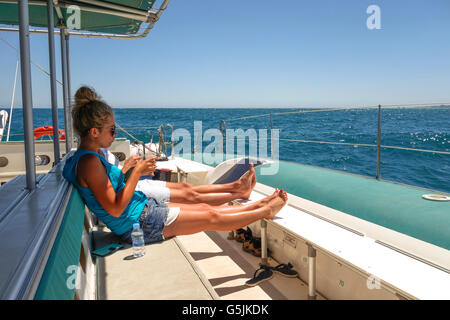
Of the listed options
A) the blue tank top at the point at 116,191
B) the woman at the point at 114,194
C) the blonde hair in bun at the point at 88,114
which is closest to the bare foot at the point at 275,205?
the woman at the point at 114,194

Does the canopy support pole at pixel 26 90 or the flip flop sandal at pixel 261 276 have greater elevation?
the canopy support pole at pixel 26 90

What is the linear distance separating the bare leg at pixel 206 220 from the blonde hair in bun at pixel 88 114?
61 cm

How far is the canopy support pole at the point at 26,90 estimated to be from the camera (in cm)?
117

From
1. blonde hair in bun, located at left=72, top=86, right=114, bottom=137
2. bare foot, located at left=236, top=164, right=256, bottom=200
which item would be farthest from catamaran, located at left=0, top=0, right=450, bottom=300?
blonde hair in bun, located at left=72, top=86, right=114, bottom=137

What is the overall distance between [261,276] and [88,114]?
1445 mm

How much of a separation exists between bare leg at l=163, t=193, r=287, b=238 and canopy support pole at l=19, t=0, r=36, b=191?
2.24 feet

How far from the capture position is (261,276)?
81.5 inches

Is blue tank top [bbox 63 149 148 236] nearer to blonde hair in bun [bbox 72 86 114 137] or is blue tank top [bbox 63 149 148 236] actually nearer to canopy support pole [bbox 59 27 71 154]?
blonde hair in bun [bbox 72 86 114 137]

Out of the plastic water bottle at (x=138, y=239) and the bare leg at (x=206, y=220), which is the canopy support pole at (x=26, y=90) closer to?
the plastic water bottle at (x=138, y=239)

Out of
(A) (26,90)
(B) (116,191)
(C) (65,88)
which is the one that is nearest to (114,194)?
(B) (116,191)

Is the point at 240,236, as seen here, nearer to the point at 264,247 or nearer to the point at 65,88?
the point at 264,247

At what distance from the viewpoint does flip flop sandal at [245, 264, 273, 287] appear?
2.01 meters
